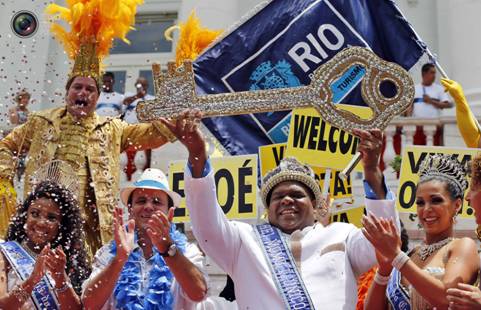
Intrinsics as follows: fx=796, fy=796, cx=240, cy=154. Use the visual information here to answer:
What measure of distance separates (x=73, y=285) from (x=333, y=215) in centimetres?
218

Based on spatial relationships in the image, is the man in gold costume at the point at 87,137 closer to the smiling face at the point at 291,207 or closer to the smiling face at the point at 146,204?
the smiling face at the point at 146,204

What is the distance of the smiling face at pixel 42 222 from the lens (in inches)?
139

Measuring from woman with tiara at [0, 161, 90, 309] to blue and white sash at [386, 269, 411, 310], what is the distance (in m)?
1.28

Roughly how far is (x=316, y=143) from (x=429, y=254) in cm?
212

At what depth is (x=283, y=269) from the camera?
3209mm

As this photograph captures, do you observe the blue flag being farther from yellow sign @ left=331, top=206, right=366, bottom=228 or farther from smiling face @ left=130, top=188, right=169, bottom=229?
smiling face @ left=130, top=188, right=169, bottom=229

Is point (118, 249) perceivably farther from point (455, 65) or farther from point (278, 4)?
point (455, 65)

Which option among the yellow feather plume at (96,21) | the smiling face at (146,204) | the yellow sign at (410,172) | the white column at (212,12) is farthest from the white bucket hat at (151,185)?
the white column at (212,12)

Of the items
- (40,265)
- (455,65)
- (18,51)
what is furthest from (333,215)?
(18,51)

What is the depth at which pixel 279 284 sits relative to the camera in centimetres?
317

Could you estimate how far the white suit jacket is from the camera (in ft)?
10.2

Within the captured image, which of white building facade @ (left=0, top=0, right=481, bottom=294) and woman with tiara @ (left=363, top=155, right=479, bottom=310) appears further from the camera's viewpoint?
white building facade @ (left=0, top=0, right=481, bottom=294)

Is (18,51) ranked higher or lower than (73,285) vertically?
higher

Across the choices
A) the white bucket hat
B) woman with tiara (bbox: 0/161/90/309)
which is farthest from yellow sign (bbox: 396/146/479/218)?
woman with tiara (bbox: 0/161/90/309)
